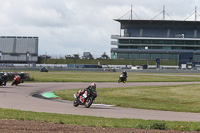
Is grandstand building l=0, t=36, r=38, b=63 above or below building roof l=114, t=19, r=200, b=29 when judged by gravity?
below

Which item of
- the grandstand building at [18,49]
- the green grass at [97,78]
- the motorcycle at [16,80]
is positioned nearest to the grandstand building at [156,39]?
the grandstand building at [18,49]

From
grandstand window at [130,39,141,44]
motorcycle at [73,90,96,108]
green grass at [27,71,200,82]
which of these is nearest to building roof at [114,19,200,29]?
grandstand window at [130,39,141,44]

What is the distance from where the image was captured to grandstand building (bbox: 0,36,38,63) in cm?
12012

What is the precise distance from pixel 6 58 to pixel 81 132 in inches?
4536

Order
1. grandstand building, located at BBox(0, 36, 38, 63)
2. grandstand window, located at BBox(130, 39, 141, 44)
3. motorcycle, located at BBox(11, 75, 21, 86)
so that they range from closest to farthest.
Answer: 1. motorcycle, located at BBox(11, 75, 21, 86)
2. grandstand building, located at BBox(0, 36, 38, 63)
3. grandstand window, located at BBox(130, 39, 141, 44)

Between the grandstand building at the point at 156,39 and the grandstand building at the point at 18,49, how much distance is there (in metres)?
28.8

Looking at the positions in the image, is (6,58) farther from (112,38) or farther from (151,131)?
(151,131)

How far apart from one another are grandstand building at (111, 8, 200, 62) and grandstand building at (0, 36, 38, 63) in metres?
28.8

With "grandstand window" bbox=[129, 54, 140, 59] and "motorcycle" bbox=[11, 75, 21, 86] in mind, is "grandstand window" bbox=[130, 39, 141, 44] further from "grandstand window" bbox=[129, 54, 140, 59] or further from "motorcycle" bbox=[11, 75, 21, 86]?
"motorcycle" bbox=[11, 75, 21, 86]

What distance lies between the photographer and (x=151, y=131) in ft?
35.8

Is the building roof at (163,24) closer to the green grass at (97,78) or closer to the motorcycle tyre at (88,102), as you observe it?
the green grass at (97,78)

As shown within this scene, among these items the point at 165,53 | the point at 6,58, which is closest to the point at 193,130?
the point at 6,58

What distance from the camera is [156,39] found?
Result: 13588 cm

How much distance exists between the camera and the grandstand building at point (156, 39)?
438 feet
